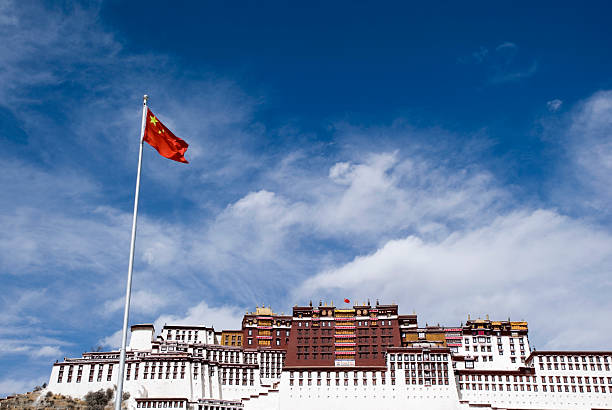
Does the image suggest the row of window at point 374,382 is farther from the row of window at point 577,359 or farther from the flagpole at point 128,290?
the flagpole at point 128,290

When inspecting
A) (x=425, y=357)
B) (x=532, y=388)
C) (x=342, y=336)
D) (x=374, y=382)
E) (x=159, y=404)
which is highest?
(x=342, y=336)

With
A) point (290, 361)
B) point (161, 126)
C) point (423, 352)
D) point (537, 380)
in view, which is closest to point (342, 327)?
point (290, 361)

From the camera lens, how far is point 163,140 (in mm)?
39625

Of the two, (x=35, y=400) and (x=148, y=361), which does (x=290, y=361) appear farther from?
(x=35, y=400)

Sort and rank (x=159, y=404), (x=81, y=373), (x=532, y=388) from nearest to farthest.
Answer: (x=159, y=404) < (x=532, y=388) < (x=81, y=373)

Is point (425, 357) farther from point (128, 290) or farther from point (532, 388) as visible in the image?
point (128, 290)

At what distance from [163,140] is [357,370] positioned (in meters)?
85.7

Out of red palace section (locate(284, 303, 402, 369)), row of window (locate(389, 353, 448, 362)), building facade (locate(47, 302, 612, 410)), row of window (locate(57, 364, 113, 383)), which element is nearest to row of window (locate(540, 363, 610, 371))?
building facade (locate(47, 302, 612, 410))

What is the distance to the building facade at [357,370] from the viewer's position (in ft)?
365

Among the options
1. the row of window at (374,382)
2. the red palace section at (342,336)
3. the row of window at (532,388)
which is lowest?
the row of window at (532,388)

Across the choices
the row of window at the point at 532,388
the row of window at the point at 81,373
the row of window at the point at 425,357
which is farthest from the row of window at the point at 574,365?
the row of window at the point at 81,373

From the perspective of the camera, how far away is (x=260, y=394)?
113m

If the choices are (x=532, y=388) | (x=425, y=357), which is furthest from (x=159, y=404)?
(x=532, y=388)

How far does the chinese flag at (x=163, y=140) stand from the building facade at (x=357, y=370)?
3107 inches
